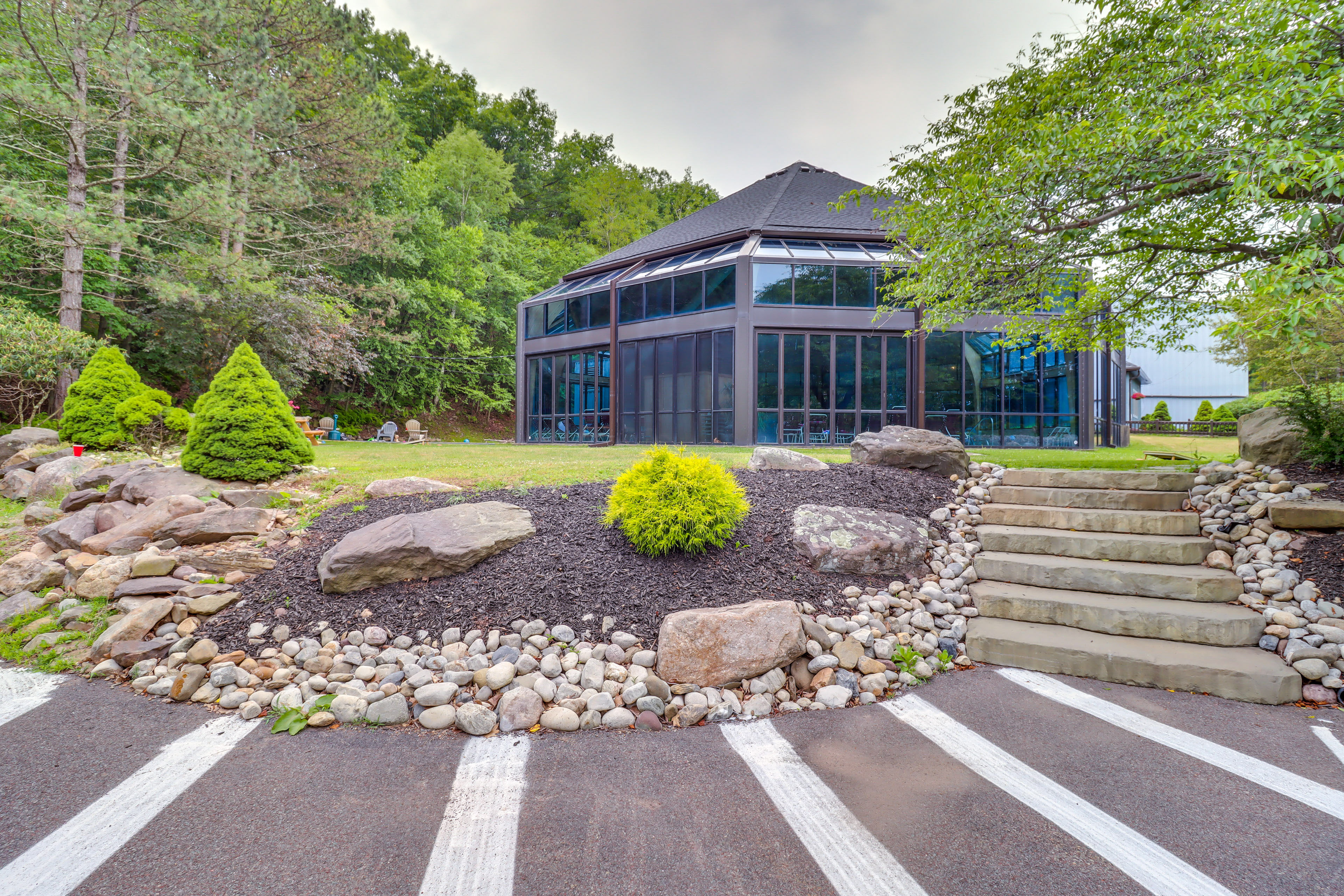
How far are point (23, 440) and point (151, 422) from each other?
2767 millimetres

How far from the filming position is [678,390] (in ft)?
51.6

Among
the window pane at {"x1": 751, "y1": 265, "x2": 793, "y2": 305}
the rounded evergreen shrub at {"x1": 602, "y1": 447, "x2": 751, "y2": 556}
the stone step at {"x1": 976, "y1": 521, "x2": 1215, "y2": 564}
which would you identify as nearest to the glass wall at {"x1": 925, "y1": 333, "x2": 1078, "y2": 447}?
the window pane at {"x1": 751, "y1": 265, "x2": 793, "y2": 305}

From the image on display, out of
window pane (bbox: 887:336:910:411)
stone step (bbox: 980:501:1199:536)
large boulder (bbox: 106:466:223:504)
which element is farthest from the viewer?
window pane (bbox: 887:336:910:411)

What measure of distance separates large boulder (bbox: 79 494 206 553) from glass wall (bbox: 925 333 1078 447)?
47.4ft

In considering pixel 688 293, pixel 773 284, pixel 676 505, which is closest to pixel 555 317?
pixel 688 293

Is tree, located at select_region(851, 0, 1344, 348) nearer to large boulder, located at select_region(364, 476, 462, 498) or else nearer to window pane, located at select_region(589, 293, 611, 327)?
large boulder, located at select_region(364, 476, 462, 498)

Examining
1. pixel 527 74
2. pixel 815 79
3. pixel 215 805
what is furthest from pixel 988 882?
pixel 527 74

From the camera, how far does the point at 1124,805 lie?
6.87ft

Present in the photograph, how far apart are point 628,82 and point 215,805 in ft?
59.8

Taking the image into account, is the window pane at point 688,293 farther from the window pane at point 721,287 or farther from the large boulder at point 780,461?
the large boulder at point 780,461

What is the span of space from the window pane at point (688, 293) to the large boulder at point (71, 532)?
12.7m

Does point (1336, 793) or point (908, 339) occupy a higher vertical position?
point (908, 339)

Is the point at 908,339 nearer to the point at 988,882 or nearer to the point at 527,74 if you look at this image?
the point at 988,882

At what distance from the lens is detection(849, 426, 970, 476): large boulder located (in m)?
5.97
